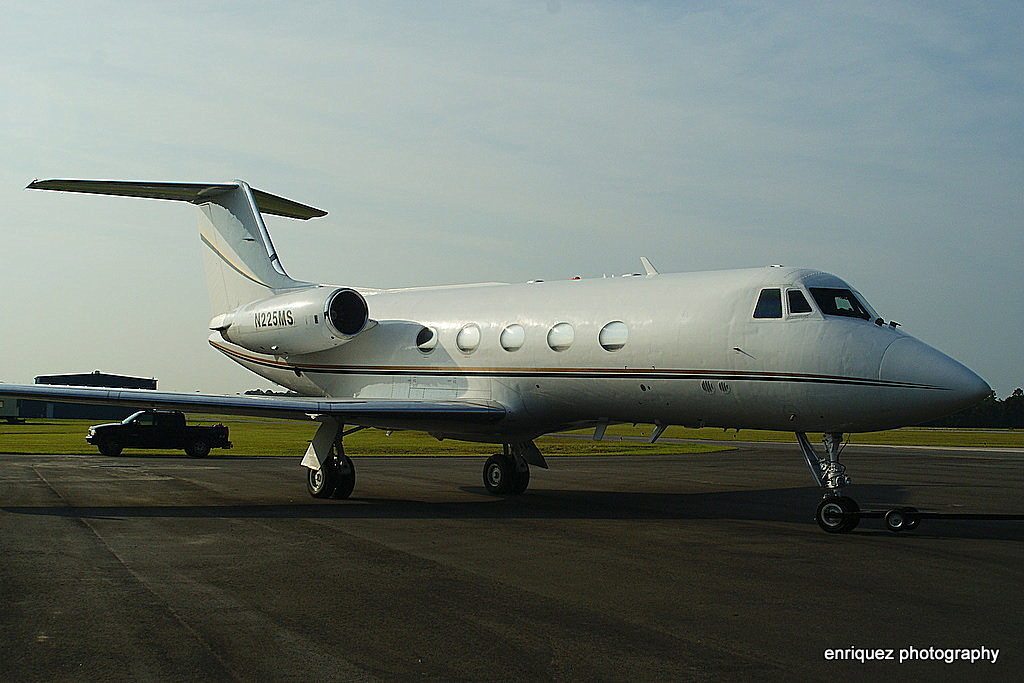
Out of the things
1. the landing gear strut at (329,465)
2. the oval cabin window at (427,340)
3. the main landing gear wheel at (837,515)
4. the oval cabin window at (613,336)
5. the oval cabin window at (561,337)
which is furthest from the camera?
the oval cabin window at (427,340)

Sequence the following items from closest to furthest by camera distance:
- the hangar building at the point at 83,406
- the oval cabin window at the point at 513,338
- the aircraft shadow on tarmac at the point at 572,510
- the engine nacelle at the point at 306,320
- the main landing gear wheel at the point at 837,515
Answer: the main landing gear wheel at the point at 837,515 → the aircraft shadow on tarmac at the point at 572,510 → the oval cabin window at the point at 513,338 → the engine nacelle at the point at 306,320 → the hangar building at the point at 83,406

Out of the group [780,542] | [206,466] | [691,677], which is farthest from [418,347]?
[691,677]

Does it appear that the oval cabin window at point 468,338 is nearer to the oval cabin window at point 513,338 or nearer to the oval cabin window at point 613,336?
the oval cabin window at point 513,338

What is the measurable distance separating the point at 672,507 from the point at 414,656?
9859 mm

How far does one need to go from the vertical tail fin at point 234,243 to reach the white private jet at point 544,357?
39 mm

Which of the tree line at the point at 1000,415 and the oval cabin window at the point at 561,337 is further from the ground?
the tree line at the point at 1000,415

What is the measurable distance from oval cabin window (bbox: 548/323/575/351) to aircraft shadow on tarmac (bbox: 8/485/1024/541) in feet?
8.60

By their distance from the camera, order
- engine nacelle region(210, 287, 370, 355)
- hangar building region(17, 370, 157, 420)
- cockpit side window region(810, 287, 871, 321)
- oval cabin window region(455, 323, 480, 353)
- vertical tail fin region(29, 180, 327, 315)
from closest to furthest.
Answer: cockpit side window region(810, 287, 871, 321), oval cabin window region(455, 323, 480, 353), engine nacelle region(210, 287, 370, 355), vertical tail fin region(29, 180, 327, 315), hangar building region(17, 370, 157, 420)

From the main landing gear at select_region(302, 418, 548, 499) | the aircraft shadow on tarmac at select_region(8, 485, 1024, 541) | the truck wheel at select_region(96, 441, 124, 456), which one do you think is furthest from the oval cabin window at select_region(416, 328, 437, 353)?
the truck wheel at select_region(96, 441, 124, 456)

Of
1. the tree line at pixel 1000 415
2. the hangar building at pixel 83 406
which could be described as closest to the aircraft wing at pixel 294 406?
the hangar building at pixel 83 406

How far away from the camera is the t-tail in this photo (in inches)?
698

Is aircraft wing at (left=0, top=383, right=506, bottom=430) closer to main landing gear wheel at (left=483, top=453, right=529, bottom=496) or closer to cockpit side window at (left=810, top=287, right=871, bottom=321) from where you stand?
main landing gear wheel at (left=483, top=453, right=529, bottom=496)

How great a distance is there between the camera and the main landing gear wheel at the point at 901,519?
11.8 meters

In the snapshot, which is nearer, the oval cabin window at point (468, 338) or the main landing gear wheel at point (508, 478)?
the oval cabin window at point (468, 338)
